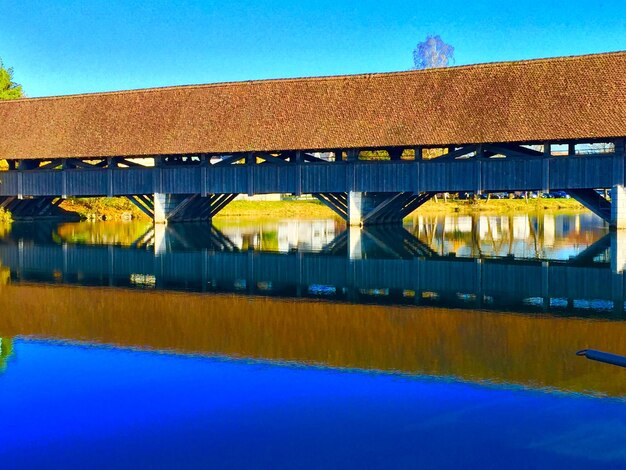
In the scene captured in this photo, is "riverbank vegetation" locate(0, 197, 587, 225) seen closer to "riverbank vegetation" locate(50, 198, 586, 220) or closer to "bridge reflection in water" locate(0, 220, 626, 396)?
"riverbank vegetation" locate(50, 198, 586, 220)

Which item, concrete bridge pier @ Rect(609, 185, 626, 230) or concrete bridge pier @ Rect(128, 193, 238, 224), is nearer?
concrete bridge pier @ Rect(609, 185, 626, 230)

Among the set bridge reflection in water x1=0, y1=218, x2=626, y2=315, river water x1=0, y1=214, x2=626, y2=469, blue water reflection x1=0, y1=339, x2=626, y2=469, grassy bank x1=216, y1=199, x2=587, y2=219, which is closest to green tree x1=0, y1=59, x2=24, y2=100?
grassy bank x1=216, y1=199, x2=587, y2=219

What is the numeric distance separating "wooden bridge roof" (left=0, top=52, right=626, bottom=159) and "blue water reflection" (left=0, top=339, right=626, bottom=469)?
22854 millimetres

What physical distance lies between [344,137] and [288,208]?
27515mm

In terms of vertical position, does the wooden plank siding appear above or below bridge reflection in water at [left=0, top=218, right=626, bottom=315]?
above

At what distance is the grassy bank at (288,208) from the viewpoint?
51.8m

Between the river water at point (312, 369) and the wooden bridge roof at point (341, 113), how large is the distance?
1202 centimetres

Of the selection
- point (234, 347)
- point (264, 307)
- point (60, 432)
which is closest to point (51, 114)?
point (264, 307)

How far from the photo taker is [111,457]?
20.7 ft

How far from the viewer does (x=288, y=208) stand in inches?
2370

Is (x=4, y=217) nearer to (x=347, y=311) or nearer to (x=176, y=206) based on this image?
(x=176, y=206)

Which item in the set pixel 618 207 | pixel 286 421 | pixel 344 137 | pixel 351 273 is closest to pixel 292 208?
pixel 344 137

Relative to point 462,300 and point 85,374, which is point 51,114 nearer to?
point 462,300

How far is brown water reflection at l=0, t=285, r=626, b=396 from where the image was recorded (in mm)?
8836
